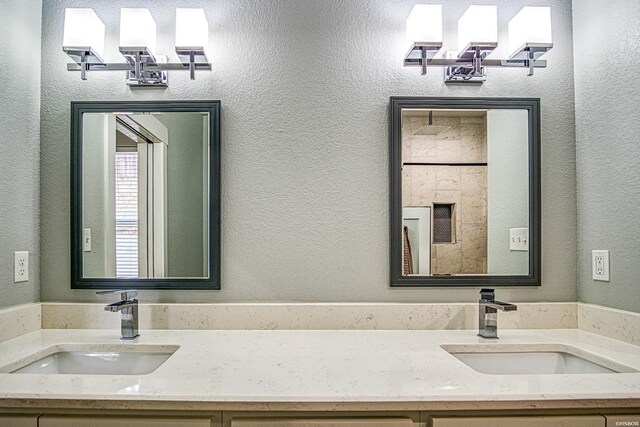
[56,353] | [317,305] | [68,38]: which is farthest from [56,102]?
[317,305]

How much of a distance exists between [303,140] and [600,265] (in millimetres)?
1244

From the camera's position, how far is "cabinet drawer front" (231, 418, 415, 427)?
1.06 meters

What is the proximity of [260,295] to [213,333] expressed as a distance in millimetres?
231

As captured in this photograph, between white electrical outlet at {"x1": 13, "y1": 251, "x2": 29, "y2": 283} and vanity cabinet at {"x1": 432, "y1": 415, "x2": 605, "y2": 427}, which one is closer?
vanity cabinet at {"x1": 432, "y1": 415, "x2": 605, "y2": 427}

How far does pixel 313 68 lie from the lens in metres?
1.76

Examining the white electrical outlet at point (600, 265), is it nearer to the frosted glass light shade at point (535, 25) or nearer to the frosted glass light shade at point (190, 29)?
the frosted glass light shade at point (535, 25)

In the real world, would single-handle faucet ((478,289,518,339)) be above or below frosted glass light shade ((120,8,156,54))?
below

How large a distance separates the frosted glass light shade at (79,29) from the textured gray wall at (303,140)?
0.13 metres

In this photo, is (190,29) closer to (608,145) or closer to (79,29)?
(79,29)

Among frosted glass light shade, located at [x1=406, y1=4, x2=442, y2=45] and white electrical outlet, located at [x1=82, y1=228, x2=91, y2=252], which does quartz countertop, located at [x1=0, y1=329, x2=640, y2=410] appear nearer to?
white electrical outlet, located at [x1=82, y1=228, x2=91, y2=252]

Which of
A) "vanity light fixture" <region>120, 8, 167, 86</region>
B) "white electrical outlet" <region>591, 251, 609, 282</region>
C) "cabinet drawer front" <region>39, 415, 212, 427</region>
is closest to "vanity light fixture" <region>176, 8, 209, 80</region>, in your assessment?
"vanity light fixture" <region>120, 8, 167, 86</region>

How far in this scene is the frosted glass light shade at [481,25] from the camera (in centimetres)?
161

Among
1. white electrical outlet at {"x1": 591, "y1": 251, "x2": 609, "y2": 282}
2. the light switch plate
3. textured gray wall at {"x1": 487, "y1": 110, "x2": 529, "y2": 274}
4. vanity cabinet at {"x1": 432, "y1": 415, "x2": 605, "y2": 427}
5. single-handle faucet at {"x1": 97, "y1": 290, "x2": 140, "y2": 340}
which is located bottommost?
vanity cabinet at {"x1": 432, "y1": 415, "x2": 605, "y2": 427}

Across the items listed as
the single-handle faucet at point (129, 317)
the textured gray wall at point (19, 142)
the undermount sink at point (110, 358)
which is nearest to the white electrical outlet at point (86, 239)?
the textured gray wall at point (19, 142)
